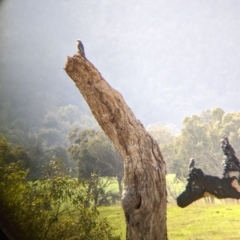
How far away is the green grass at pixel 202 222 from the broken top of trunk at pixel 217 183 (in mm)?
160

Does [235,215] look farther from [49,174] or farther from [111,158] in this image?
[49,174]

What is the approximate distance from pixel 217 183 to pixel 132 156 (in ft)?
3.38

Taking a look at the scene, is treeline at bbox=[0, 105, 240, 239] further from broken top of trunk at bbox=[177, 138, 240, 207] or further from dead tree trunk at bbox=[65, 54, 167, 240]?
dead tree trunk at bbox=[65, 54, 167, 240]

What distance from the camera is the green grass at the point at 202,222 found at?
2791 millimetres

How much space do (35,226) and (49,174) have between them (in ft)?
2.18

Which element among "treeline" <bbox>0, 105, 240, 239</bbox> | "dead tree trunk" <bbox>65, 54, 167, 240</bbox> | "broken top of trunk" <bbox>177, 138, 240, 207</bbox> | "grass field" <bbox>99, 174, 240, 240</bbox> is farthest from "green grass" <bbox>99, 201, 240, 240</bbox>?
"dead tree trunk" <bbox>65, 54, 167, 240</bbox>

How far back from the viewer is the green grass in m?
2.79

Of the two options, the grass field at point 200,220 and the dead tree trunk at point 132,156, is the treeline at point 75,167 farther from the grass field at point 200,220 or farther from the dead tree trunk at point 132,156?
the dead tree trunk at point 132,156

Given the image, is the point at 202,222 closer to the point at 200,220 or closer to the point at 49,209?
the point at 200,220

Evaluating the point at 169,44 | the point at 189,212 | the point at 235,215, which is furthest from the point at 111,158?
the point at 169,44

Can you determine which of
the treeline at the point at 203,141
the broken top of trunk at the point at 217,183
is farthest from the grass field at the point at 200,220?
the treeline at the point at 203,141

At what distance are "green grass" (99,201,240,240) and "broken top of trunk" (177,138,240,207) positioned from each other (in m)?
0.16

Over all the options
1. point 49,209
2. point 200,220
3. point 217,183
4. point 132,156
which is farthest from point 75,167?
point 217,183

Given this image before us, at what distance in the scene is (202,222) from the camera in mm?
2939
